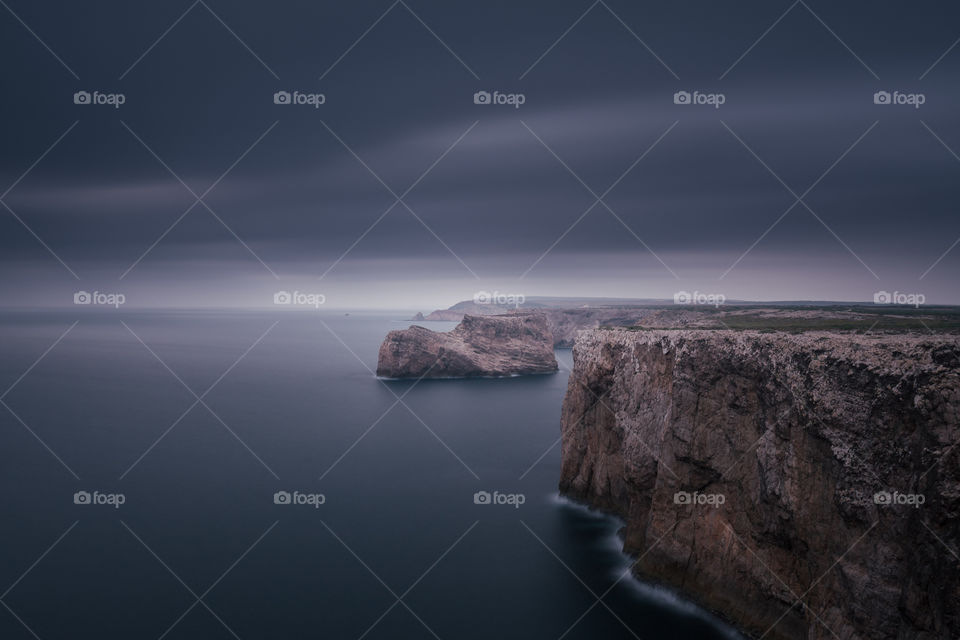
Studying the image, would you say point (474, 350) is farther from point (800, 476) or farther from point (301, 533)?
point (800, 476)

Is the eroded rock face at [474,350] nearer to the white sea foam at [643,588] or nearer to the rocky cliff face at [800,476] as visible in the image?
the white sea foam at [643,588]

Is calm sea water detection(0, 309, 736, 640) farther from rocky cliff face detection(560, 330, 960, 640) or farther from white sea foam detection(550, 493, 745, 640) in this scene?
rocky cliff face detection(560, 330, 960, 640)

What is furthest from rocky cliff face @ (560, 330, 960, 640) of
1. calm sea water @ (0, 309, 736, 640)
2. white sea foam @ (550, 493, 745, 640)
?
calm sea water @ (0, 309, 736, 640)

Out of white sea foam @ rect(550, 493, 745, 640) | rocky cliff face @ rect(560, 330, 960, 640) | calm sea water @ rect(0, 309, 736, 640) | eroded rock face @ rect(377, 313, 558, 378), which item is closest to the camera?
rocky cliff face @ rect(560, 330, 960, 640)

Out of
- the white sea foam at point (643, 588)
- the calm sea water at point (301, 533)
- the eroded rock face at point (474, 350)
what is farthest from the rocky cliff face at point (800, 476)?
the eroded rock face at point (474, 350)

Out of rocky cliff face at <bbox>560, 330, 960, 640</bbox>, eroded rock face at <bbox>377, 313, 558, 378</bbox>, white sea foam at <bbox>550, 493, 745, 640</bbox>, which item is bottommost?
white sea foam at <bbox>550, 493, 745, 640</bbox>

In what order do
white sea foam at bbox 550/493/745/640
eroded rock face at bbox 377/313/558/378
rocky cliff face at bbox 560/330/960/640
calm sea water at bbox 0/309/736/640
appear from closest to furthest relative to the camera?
rocky cliff face at bbox 560/330/960/640
white sea foam at bbox 550/493/745/640
calm sea water at bbox 0/309/736/640
eroded rock face at bbox 377/313/558/378

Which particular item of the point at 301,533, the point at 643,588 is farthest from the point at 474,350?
the point at 643,588

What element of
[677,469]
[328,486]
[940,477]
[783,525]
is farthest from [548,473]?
[940,477]
